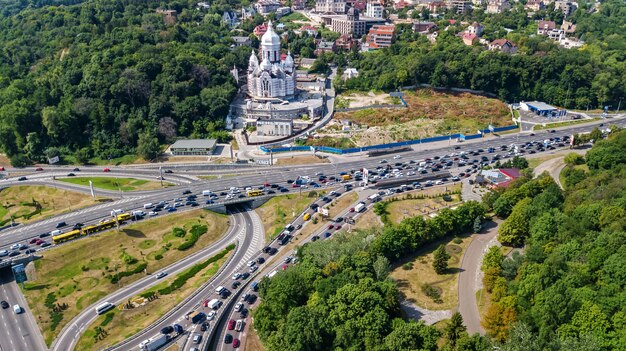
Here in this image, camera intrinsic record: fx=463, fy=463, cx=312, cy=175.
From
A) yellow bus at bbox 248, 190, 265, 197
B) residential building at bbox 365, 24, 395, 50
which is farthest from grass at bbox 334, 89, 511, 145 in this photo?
residential building at bbox 365, 24, 395, 50

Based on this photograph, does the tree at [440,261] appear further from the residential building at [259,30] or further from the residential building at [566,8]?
the residential building at [566,8]

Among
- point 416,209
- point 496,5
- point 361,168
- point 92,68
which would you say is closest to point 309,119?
point 361,168

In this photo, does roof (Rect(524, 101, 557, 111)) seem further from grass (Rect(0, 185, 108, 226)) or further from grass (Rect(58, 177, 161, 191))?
grass (Rect(0, 185, 108, 226))

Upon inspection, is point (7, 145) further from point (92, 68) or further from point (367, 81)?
point (367, 81)

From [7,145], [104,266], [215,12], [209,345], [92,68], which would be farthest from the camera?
[215,12]

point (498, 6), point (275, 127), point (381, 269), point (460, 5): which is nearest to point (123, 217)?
point (381, 269)

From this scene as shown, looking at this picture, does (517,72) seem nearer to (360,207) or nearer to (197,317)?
(360,207)
